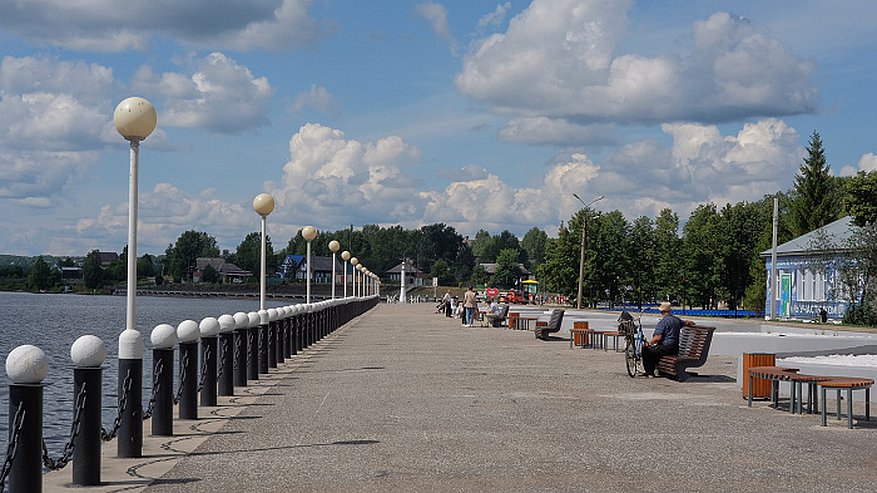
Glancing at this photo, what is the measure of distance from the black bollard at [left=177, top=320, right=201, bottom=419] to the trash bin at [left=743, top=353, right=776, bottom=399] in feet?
23.0

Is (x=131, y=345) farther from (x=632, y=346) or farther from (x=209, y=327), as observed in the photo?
(x=632, y=346)

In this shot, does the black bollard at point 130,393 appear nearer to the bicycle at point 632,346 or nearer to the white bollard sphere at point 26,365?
the white bollard sphere at point 26,365

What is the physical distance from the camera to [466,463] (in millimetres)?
9453

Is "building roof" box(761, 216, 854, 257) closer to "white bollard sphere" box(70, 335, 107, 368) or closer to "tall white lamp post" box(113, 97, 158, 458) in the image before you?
"tall white lamp post" box(113, 97, 158, 458)

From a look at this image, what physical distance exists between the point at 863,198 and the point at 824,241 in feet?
37.4

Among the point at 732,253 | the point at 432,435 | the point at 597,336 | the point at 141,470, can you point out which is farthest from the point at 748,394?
the point at 732,253

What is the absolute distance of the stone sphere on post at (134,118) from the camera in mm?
11031

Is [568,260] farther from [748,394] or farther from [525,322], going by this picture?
[748,394]

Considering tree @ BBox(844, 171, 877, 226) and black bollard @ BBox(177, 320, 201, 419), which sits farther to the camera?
tree @ BBox(844, 171, 877, 226)

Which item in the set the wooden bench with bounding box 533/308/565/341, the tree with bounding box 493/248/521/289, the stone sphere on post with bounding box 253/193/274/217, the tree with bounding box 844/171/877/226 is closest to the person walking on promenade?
the wooden bench with bounding box 533/308/565/341

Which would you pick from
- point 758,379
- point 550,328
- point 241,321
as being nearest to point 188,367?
point 241,321

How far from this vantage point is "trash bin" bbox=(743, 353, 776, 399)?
14.6 meters

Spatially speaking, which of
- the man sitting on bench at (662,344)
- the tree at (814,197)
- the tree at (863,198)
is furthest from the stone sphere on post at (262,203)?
the tree at (814,197)

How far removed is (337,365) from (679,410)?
846 cm
